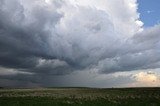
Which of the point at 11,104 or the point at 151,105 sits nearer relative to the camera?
the point at 151,105

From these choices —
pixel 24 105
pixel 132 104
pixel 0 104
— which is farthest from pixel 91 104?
pixel 0 104

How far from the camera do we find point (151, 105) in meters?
49.6

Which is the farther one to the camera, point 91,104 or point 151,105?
point 91,104

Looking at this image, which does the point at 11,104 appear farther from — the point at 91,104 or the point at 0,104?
the point at 91,104

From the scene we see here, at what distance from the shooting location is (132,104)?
171 ft

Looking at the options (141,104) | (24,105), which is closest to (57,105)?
(24,105)

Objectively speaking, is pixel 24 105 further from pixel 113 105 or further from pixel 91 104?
pixel 113 105

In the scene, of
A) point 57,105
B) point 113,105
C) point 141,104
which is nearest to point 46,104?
point 57,105

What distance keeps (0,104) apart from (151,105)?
76.2 ft

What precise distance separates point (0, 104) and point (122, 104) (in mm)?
18985

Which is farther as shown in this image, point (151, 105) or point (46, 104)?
point (46, 104)

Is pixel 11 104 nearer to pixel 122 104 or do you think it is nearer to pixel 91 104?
pixel 91 104

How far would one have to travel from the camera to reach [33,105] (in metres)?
52.7

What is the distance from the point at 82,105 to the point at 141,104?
8744 millimetres
